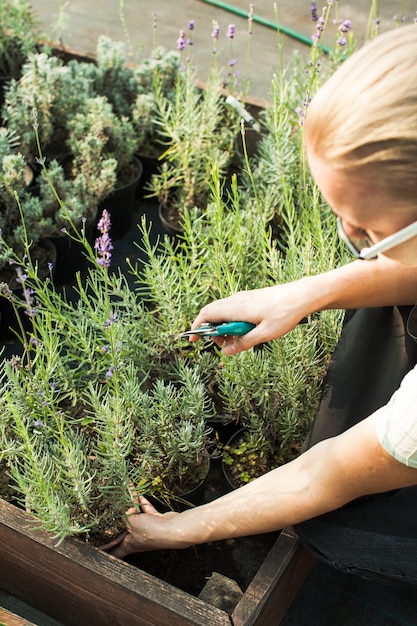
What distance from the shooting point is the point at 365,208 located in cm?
124

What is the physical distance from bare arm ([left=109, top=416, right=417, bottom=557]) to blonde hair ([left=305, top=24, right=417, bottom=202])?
484 mm

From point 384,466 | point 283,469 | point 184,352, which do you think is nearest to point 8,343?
point 184,352

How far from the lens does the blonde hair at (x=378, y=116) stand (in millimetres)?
1155

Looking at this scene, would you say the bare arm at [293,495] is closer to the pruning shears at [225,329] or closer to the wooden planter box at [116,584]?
the wooden planter box at [116,584]

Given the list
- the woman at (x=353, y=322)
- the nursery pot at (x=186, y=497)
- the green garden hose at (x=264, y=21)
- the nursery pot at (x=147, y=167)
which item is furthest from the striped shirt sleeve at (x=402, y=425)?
the green garden hose at (x=264, y=21)

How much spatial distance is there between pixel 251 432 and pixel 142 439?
33cm

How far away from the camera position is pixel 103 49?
3.33m

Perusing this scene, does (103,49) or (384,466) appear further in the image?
(103,49)

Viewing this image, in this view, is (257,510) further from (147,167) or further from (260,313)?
(147,167)

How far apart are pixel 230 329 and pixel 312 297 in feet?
0.74

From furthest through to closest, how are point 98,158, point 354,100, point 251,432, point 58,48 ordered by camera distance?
point 58,48 < point 98,158 < point 251,432 < point 354,100

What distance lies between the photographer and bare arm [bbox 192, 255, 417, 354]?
1771 millimetres

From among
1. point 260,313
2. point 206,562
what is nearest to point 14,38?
point 260,313

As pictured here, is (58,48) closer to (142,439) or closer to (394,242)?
(142,439)
